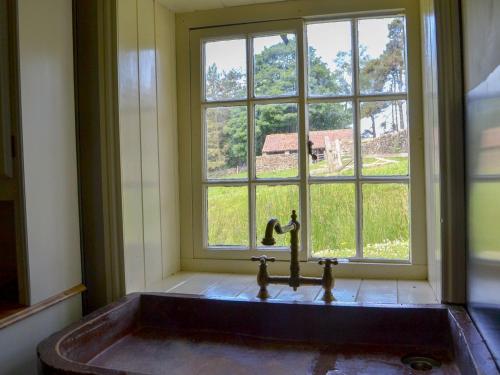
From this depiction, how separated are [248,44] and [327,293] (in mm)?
922

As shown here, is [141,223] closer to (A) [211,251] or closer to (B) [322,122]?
(A) [211,251]

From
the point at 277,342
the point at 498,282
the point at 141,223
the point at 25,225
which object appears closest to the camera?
the point at 498,282

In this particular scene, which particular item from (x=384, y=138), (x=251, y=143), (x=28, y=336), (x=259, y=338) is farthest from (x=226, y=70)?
(x=28, y=336)

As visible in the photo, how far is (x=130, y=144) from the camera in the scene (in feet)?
4.69

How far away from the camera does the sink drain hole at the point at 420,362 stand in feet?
3.60

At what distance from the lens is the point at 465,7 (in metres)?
1.11

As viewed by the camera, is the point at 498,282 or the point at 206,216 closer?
the point at 498,282

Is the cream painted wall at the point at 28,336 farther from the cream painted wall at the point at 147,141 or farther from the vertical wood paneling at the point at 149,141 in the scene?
the vertical wood paneling at the point at 149,141

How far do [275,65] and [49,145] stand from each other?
826mm

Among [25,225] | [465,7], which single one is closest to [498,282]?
[465,7]

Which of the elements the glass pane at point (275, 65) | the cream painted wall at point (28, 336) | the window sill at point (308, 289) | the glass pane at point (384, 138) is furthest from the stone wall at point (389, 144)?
the cream painted wall at point (28, 336)

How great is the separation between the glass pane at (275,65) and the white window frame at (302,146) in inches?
1.0

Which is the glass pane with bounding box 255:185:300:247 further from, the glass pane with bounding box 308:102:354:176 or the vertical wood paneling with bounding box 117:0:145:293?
the vertical wood paneling with bounding box 117:0:145:293

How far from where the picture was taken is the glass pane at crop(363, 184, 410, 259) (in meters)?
1.56
